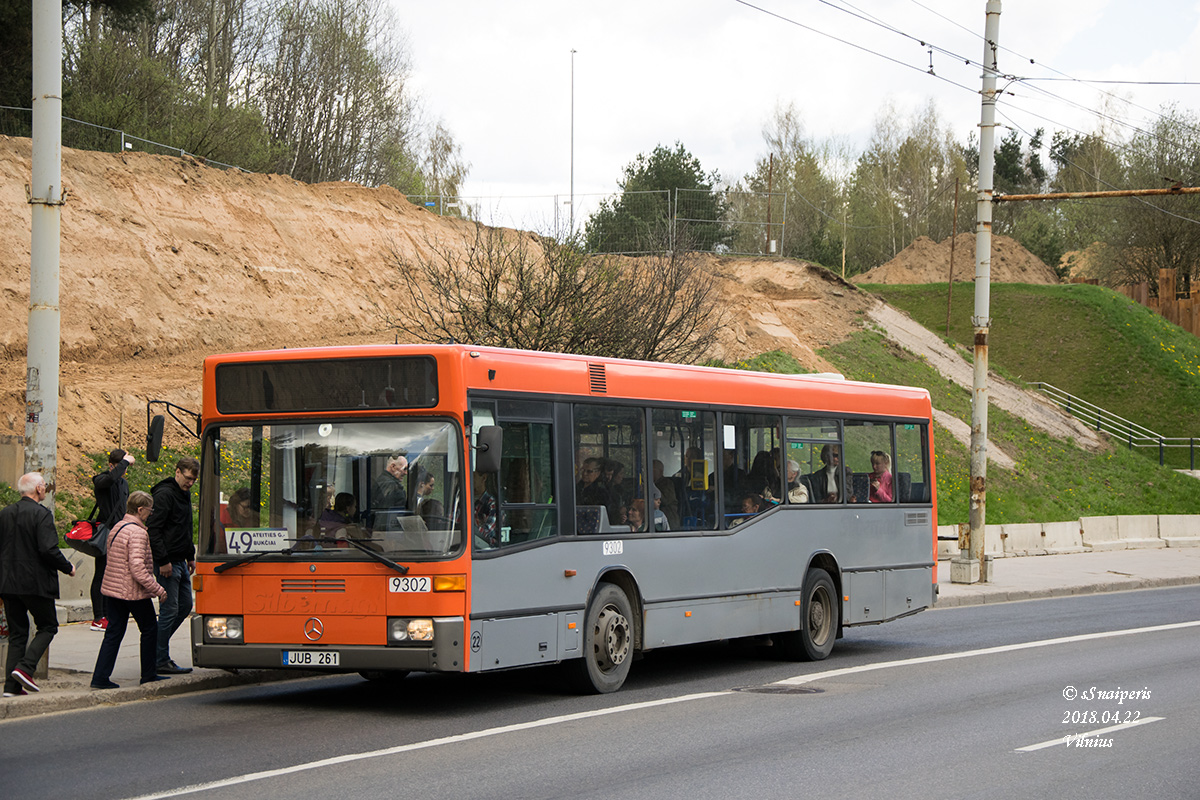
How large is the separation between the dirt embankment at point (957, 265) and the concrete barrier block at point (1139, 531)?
126 feet

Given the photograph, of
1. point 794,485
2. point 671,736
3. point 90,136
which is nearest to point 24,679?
point 671,736

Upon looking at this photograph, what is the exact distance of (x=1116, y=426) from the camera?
161ft

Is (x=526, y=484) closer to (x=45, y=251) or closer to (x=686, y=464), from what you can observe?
(x=686, y=464)

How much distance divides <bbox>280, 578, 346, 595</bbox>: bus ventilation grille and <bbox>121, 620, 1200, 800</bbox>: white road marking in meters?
1.50

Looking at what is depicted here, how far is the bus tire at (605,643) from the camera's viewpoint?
10.6m

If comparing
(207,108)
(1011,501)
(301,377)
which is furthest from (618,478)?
(207,108)

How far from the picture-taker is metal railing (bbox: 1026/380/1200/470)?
47469mm

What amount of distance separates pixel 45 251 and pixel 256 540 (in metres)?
3.60

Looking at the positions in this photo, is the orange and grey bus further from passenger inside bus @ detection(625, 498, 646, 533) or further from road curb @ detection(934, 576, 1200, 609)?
road curb @ detection(934, 576, 1200, 609)

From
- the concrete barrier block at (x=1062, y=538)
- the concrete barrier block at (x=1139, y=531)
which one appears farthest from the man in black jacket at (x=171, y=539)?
the concrete barrier block at (x=1139, y=531)

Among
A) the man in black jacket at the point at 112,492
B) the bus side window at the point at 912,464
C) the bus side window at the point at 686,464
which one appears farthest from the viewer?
the bus side window at the point at 912,464

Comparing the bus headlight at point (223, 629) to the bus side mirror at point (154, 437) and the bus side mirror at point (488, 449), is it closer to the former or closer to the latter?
the bus side mirror at point (154, 437)

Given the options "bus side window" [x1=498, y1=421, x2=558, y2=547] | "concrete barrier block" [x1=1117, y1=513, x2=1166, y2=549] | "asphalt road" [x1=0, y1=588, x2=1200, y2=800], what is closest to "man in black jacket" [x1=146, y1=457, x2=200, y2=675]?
"asphalt road" [x1=0, y1=588, x2=1200, y2=800]

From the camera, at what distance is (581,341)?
24.4 meters
